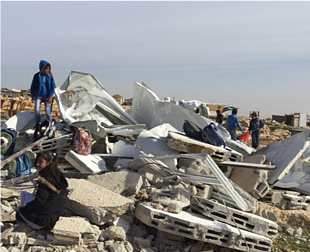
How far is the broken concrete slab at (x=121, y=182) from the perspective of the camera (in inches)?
186

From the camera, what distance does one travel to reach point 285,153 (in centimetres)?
642

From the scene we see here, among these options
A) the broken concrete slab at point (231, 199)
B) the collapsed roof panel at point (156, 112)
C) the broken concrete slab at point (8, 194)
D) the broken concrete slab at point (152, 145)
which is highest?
the collapsed roof panel at point (156, 112)

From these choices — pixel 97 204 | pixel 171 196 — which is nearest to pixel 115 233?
pixel 97 204

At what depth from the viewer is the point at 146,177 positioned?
5.04 meters

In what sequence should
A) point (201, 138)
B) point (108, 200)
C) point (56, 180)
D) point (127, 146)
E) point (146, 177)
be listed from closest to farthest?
1. point (56, 180)
2. point (108, 200)
3. point (146, 177)
4. point (201, 138)
5. point (127, 146)

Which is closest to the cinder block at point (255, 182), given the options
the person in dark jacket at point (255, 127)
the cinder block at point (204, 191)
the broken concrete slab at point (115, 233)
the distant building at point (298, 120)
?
the cinder block at point (204, 191)

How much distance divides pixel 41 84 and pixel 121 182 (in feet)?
9.11

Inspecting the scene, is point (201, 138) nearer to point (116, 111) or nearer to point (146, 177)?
point (146, 177)

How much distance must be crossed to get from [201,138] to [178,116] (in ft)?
5.26

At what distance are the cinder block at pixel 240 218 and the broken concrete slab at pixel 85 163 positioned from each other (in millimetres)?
1778

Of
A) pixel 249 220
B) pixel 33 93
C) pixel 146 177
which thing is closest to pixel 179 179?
pixel 146 177

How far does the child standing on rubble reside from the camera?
22.0 ft

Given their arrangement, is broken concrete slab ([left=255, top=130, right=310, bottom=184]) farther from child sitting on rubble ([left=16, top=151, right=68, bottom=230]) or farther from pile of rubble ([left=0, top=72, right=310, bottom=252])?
child sitting on rubble ([left=16, top=151, right=68, bottom=230])

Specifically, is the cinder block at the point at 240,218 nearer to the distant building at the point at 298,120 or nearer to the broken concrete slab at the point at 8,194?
the broken concrete slab at the point at 8,194
